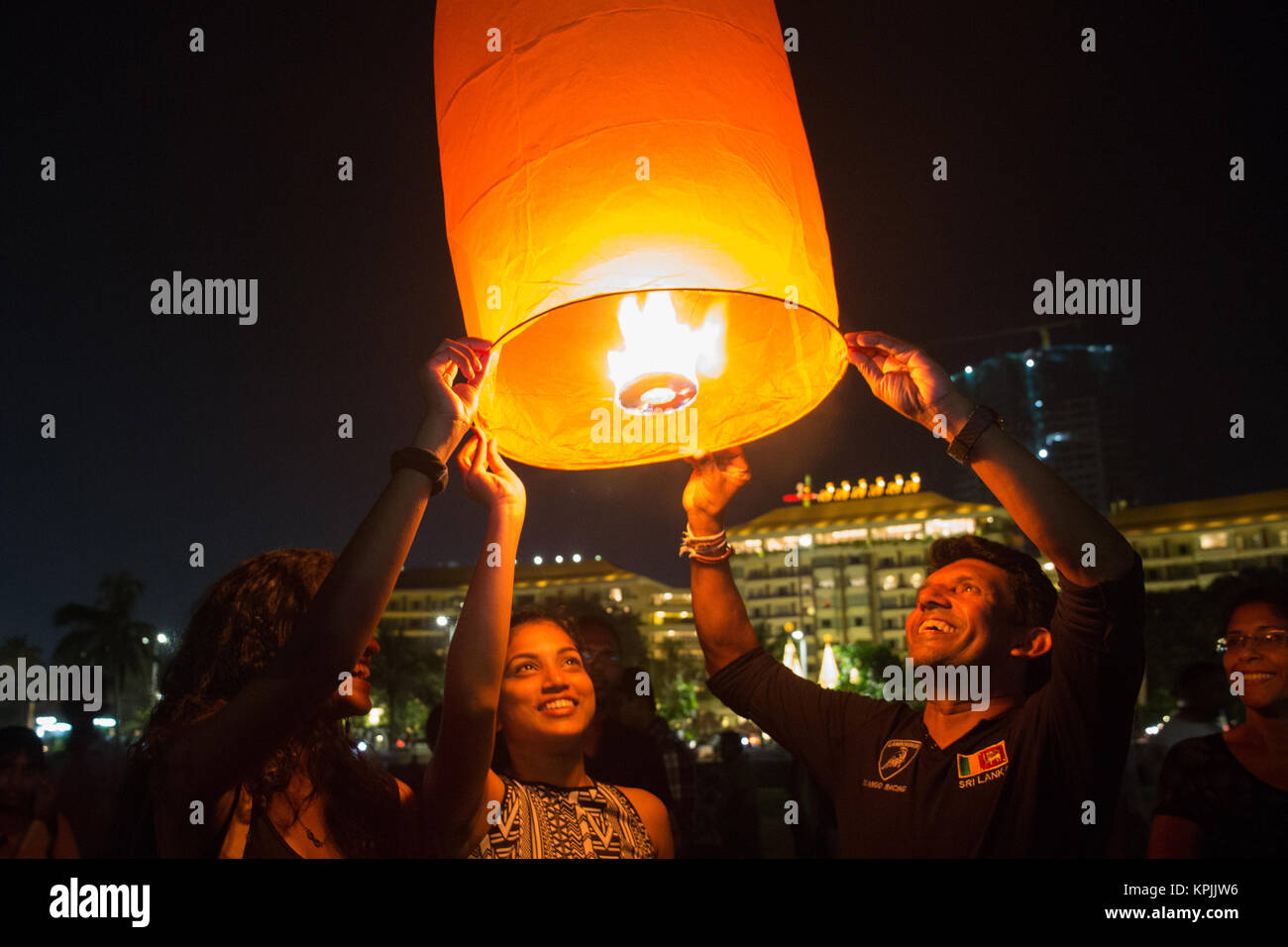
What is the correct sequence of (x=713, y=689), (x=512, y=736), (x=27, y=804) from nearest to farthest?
(x=512, y=736), (x=713, y=689), (x=27, y=804)

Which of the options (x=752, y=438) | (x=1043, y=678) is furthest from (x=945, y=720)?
(x=752, y=438)

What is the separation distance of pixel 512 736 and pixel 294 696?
1191mm

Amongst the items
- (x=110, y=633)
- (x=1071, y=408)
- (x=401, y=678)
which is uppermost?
(x=1071, y=408)

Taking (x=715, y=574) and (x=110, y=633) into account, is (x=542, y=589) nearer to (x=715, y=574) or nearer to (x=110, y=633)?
(x=110, y=633)

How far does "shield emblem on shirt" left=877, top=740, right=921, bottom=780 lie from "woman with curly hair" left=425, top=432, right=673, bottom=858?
0.65 metres

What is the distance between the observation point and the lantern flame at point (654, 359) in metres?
1.99

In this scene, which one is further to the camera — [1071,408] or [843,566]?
[1071,408]

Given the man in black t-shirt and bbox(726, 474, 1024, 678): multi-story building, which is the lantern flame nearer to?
the man in black t-shirt

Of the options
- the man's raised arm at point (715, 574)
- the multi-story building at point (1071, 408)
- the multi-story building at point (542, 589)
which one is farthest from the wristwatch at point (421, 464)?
the multi-story building at point (1071, 408)

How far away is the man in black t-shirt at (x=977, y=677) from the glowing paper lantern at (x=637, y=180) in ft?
1.34

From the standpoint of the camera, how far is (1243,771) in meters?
2.67

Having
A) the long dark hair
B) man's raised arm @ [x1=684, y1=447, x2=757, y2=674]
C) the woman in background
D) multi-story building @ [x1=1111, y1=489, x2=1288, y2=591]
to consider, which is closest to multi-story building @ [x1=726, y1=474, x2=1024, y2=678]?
multi-story building @ [x1=1111, y1=489, x2=1288, y2=591]

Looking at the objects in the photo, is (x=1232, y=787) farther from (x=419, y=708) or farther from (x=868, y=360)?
(x=419, y=708)

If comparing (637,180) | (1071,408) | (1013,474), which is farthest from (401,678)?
(1071,408)
